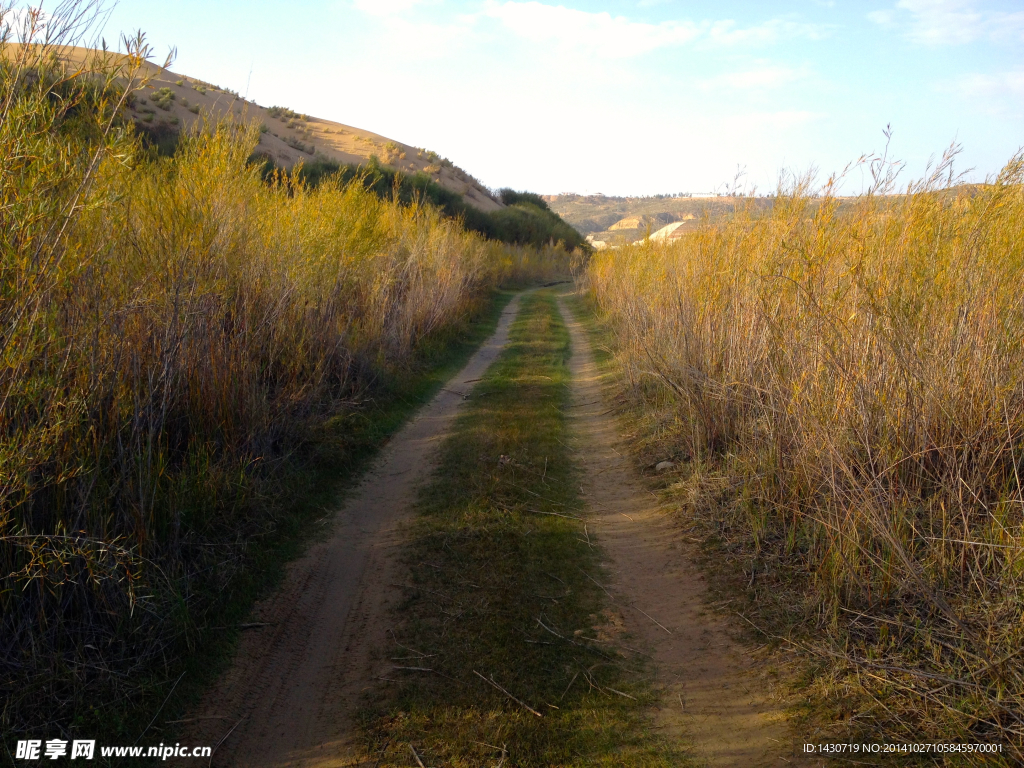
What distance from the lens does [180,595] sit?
10.6ft

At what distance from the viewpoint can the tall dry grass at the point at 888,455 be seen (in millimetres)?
2680

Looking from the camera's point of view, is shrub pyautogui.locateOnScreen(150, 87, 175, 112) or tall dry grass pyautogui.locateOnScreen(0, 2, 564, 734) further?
shrub pyautogui.locateOnScreen(150, 87, 175, 112)

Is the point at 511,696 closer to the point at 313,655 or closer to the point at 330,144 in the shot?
the point at 313,655

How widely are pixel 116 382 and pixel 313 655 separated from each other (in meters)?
1.90

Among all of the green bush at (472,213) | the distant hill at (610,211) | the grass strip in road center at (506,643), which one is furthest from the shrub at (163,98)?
the distant hill at (610,211)

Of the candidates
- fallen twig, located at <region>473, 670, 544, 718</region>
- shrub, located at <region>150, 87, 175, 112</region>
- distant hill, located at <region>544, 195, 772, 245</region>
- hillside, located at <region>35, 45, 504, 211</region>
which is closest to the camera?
fallen twig, located at <region>473, 670, 544, 718</region>

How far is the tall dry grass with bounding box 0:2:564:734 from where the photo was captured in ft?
8.95

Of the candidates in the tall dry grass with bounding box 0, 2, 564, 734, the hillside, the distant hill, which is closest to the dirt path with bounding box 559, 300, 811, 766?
the tall dry grass with bounding box 0, 2, 564, 734

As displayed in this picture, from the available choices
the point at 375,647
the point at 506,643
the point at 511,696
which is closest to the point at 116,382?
the point at 375,647

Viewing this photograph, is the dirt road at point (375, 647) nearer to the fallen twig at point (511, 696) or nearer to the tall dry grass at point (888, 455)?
the tall dry grass at point (888, 455)

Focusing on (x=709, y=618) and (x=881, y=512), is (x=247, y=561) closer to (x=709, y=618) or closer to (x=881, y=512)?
(x=709, y=618)

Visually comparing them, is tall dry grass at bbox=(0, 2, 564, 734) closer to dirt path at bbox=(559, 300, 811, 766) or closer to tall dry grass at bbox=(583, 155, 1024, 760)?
dirt path at bbox=(559, 300, 811, 766)

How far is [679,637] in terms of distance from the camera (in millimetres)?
3457

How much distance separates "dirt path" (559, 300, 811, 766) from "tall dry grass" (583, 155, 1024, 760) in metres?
0.29
